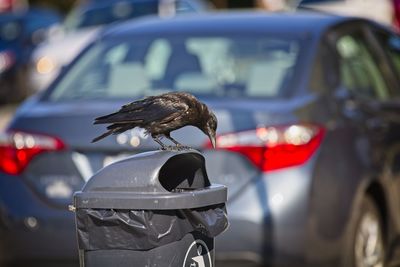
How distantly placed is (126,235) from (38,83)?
15.3 meters

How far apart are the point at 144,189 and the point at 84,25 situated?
16.2 m

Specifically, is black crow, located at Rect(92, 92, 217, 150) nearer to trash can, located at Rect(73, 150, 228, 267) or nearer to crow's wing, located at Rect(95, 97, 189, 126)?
Result: crow's wing, located at Rect(95, 97, 189, 126)

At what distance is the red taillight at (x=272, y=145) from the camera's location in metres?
5.81

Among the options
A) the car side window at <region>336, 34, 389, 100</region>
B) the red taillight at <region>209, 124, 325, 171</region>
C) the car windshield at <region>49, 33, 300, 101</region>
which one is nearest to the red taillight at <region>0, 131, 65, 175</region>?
the car windshield at <region>49, 33, 300, 101</region>

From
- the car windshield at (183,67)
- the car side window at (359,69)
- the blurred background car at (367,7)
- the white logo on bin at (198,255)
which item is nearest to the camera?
the white logo on bin at (198,255)

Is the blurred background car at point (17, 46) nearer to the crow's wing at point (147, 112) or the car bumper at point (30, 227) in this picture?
the car bumper at point (30, 227)

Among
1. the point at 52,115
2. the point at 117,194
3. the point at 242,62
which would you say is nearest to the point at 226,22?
the point at 242,62

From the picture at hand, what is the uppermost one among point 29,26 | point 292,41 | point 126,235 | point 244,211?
point 126,235

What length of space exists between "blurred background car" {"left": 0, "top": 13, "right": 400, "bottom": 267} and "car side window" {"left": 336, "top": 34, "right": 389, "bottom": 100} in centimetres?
1

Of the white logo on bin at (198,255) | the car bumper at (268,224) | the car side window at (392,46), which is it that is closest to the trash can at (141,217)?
the white logo on bin at (198,255)

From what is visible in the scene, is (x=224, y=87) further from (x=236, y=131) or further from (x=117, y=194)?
(x=117, y=194)

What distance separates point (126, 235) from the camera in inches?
144

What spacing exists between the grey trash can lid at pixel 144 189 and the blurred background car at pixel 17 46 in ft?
55.3

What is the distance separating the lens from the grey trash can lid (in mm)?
3631
